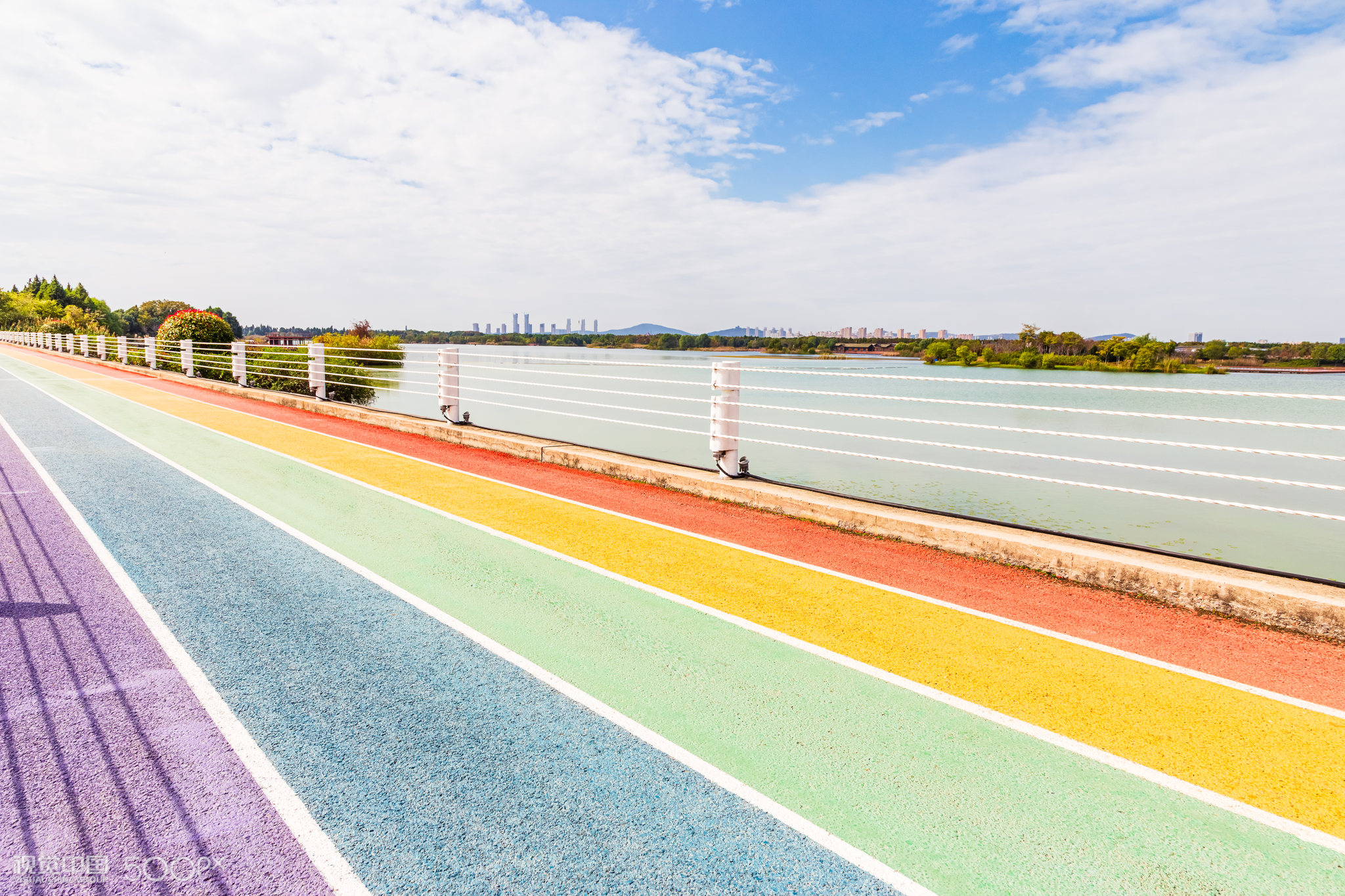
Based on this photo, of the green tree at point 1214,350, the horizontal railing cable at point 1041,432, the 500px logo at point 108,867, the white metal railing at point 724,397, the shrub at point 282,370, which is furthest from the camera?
the green tree at point 1214,350

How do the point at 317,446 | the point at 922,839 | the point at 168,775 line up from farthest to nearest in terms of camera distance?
1. the point at 317,446
2. the point at 168,775
3. the point at 922,839

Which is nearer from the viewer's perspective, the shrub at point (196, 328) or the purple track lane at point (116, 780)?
the purple track lane at point (116, 780)

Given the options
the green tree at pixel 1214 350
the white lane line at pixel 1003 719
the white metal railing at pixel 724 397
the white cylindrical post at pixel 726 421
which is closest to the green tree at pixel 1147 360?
the green tree at pixel 1214 350

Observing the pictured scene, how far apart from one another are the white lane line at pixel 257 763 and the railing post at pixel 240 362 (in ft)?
56.0

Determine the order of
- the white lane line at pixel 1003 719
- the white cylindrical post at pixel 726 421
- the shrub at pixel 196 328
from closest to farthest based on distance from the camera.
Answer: the white lane line at pixel 1003 719, the white cylindrical post at pixel 726 421, the shrub at pixel 196 328

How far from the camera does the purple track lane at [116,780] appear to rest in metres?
2.15

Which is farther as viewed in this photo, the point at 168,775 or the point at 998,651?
the point at 998,651

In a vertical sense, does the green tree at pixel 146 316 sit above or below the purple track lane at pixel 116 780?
above

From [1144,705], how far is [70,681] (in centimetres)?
500

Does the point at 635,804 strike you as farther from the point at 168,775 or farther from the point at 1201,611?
the point at 1201,611

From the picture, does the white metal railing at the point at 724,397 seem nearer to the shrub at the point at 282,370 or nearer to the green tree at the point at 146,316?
the shrub at the point at 282,370

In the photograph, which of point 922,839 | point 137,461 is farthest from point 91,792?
point 137,461

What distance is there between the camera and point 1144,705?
10.7 feet

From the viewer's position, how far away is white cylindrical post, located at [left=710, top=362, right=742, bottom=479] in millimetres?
7730
